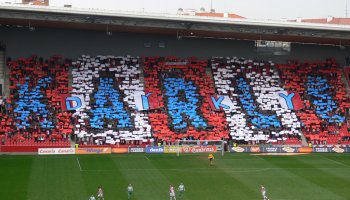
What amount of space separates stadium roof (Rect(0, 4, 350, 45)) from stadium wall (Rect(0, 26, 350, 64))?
1.99 metres

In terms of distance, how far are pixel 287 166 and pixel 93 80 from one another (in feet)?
73.2

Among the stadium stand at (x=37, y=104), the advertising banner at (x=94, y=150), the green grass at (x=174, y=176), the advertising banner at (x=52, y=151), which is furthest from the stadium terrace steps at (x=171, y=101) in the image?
the green grass at (x=174, y=176)

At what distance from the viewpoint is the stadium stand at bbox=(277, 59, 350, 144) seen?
63750 mm

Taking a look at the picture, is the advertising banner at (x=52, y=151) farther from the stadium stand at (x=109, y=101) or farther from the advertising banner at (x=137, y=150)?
the advertising banner at (x=137, y=150)

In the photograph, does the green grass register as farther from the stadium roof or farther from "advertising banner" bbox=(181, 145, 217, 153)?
the stadium roof

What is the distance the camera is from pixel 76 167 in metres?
49.4

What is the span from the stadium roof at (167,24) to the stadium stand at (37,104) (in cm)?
417

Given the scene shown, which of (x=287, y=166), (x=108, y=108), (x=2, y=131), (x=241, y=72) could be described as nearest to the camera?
(x=287, y=166)

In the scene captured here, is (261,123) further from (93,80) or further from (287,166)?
(93,80)

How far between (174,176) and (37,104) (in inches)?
744

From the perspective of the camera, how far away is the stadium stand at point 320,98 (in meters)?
63.8

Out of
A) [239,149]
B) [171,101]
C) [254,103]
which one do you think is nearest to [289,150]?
[239,149]

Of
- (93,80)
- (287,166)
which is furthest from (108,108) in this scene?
(287,166)

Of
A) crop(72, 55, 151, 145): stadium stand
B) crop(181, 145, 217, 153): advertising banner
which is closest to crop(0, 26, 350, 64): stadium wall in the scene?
crop(72, 55, 151, 145): stadium stand
